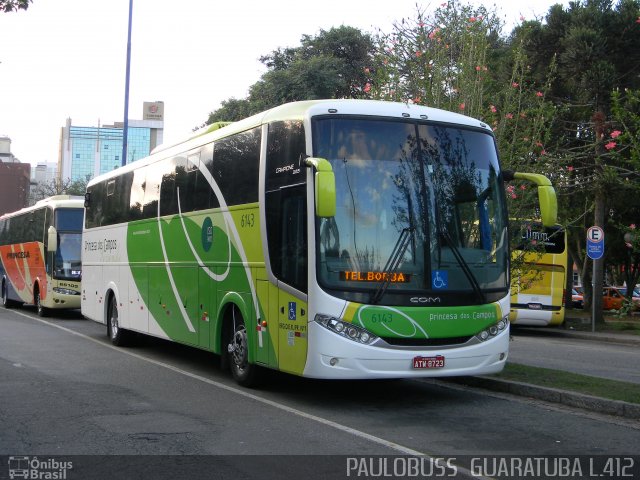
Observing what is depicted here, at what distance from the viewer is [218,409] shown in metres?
9.09

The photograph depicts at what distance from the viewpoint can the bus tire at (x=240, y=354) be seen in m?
10.5

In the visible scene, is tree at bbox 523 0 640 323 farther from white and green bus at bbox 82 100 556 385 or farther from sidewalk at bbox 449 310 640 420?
white and green bus at bbox 82 100 556 385

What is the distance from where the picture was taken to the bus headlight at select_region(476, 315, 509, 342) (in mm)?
9422

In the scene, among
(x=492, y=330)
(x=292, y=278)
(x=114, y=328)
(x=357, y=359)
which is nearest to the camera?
(x=357, y=359)

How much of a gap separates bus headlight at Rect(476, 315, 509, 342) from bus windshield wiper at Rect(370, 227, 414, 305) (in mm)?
1365

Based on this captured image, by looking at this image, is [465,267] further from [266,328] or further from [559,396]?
[266,328]

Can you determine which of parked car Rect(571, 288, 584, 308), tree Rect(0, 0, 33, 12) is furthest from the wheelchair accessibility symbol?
parked car Rect(571, 288, 584, 308)

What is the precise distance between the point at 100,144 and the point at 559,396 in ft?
544

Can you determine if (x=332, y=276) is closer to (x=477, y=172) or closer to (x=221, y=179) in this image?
(x=477, y=172)

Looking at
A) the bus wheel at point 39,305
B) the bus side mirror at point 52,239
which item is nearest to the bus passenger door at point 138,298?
the bus side mirror at point 52,239

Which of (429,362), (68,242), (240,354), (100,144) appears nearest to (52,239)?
(68,242)

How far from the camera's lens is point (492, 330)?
954 centimetres

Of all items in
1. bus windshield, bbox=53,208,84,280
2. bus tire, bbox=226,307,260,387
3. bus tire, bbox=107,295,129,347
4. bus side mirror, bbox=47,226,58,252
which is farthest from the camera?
Result: bus windshield, bbox=53,208,84,280

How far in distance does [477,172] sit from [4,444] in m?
6.01
